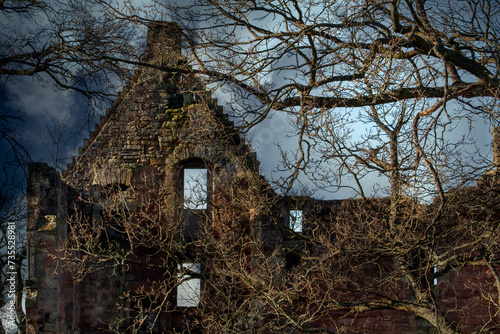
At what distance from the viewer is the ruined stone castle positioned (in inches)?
424

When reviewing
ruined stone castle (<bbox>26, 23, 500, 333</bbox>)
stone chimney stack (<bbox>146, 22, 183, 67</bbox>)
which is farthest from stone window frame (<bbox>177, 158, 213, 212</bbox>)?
stone chimney stack (<bbox>146, 22, 183, 67</bbox>)

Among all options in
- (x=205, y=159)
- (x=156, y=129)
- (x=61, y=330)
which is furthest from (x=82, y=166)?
(x=61, y=330)

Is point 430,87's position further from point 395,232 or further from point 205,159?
point 205,159

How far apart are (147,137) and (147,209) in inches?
105

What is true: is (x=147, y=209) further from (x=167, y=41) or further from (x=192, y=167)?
(x=167, y=41)

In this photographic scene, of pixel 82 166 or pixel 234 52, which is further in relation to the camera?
pixel 82 166

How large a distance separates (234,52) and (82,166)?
5921mm

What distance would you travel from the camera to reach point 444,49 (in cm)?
822

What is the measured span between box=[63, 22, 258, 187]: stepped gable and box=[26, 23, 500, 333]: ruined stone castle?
24 mm

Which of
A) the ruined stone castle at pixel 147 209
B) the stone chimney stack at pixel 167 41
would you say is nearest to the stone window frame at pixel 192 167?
the ruined stone castle at pixel 147 209

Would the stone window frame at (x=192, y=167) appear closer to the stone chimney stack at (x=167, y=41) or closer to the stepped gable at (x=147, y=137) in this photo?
the stepped gable at (x=147, y=137)

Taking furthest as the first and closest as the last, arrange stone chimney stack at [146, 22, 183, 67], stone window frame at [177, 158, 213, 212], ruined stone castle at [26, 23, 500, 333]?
stone window frame at [177, 158, 213, 212] < ruined stone castle at [26, 23, 500, 333] < stone chimney stack at [146, 22, 183, 67]

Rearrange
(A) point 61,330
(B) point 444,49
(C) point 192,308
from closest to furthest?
(B) point 444,49
(A) point 61,330
(C) point 192,308

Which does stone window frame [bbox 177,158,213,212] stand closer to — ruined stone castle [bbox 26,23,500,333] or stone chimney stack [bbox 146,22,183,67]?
ruined stone castle [bbox 26,23,500,333]
